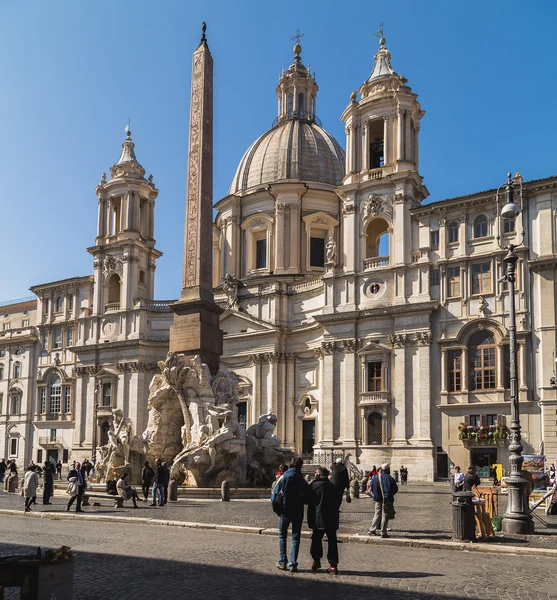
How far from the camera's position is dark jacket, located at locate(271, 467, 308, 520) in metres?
11.2

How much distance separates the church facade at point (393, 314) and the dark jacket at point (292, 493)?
28322 millimetres

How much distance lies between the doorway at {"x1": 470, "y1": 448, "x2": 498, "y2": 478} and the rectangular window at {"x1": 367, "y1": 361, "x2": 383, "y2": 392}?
7.01 meters

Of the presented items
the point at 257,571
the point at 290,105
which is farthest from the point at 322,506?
the point at 290,105

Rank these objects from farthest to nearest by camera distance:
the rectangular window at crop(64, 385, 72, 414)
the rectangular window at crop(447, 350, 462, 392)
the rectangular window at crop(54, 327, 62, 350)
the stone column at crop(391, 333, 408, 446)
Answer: the rectangular window at crop(54, 327, 62, 350)
the rectangular window at crop(64, 385, 72, 414)
the stone column at crop(391, 333, 408, 446)
the rectangular window at crop(447, 350, 462, 392)

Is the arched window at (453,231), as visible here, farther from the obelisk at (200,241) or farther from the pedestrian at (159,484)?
the pedestrian at (159,484)

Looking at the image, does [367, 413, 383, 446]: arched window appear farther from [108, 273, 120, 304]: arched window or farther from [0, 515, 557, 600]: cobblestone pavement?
[0, 515, 557, 600]: cobblestone pavement

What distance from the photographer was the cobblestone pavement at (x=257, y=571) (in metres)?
9.63

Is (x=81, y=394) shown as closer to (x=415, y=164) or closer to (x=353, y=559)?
(x=415, y=164)

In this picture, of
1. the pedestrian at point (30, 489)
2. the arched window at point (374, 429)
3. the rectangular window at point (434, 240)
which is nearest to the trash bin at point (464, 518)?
the pedestrian at point (30, 489)

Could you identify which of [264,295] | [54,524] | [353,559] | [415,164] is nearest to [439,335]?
[415,164]

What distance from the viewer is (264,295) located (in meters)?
55.1

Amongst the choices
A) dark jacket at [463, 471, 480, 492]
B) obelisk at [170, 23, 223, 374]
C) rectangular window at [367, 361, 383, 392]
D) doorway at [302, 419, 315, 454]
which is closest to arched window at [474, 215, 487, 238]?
rectangular window at [367, 361, 383, 392]

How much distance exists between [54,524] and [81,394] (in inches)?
1778

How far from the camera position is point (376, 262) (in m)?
48.3
